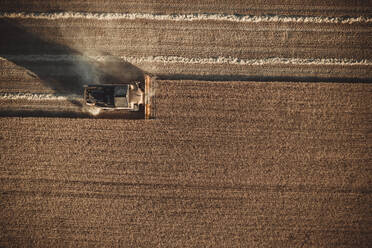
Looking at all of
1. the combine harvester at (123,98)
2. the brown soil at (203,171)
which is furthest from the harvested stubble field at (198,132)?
the combine harvester at (123,98)

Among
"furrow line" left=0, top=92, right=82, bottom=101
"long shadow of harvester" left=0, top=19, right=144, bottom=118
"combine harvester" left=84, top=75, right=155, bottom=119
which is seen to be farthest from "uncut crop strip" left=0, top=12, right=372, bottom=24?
"furrow line" left=0, top=92, right=82, bottom=101

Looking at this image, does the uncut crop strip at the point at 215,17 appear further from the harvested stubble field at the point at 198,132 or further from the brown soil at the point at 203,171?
the brown soil at the point at 203,171

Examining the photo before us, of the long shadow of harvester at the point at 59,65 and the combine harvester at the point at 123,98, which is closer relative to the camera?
the combine harvester at the point at 123,98

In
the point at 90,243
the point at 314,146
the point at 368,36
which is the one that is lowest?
the point at 90,243

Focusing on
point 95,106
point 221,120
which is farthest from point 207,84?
point 95,106

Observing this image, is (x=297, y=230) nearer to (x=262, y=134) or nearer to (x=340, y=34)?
(x=262, y=134)

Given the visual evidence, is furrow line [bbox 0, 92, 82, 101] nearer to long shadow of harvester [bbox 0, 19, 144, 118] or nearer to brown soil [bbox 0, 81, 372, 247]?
long shadow of harvester [bbox 0, 19, 144, 118]
